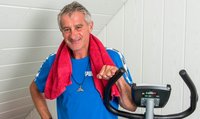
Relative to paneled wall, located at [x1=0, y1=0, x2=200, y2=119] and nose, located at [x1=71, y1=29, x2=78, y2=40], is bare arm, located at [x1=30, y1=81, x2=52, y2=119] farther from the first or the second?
nose, located at [x1=71, y1=29, x2=78, y2=40]

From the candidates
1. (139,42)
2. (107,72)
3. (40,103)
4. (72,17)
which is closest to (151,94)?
(107,72)

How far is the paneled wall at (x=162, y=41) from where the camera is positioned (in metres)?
1.89

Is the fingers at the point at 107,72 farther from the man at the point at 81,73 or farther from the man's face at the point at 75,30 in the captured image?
the man's face at the point at 75,30

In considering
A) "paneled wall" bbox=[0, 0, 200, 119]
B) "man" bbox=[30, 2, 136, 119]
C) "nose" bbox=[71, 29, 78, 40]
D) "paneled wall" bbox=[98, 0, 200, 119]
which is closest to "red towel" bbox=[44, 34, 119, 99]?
"man" bbox=[30, 2, 136, 119]

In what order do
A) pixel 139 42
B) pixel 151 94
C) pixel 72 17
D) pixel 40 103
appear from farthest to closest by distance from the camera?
pixel 139 42, pixel 40 103, pixel 72 17, pixel 151 94

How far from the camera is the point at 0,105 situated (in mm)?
2350

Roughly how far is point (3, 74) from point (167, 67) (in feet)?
3.56

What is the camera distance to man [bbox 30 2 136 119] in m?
1.51

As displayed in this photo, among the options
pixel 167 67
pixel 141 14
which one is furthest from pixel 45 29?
pixel 167 67

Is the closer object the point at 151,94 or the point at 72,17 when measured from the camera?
the point at 151,94

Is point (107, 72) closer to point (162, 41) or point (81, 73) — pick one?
point (81, 73)

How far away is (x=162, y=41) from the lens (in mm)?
2008

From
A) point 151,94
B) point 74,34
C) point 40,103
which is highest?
point 74,34

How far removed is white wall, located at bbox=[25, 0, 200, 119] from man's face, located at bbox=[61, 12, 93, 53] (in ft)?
2.05
